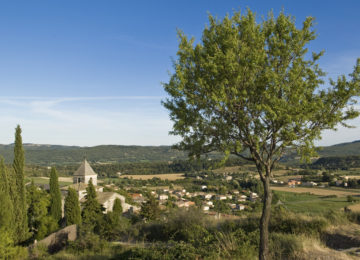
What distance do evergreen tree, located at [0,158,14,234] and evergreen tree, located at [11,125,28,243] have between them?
100 centimetres

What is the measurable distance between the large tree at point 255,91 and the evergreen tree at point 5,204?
25473 millimetres

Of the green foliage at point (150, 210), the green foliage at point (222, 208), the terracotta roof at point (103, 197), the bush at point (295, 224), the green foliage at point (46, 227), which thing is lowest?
the green foliage at point (222, 208)

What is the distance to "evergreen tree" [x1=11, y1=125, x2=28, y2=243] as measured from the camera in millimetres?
27266

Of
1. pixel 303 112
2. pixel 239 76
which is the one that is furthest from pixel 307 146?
pixel 239 76

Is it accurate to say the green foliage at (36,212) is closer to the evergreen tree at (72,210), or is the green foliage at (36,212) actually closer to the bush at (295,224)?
the evergreen tree at (72,210)

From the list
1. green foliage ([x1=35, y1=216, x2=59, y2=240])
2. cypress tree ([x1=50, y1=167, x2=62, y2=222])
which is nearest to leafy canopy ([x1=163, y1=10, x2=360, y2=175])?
green foliage ([x1=35, y1=216, x2=59, y2=240])

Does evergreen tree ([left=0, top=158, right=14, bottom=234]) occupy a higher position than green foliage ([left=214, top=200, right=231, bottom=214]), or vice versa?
evergreen tree ([left=0, top=158, right=14, bottom=234])

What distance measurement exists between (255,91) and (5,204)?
1090 inches

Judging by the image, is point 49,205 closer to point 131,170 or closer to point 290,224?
point 290,224

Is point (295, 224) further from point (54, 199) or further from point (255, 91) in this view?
point (54, 199)

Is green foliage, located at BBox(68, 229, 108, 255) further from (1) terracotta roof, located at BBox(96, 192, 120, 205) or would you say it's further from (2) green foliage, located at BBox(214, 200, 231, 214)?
(2) green foliage, located at BBox(214, 200, 231, 214)

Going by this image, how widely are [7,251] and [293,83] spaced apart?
2093 cm

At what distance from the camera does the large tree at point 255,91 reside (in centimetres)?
673

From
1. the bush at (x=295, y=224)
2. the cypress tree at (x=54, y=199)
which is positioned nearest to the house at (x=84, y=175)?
the cypress tree at (x=54, y=199)
